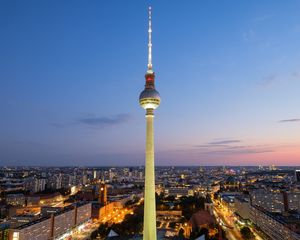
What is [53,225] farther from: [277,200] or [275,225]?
[277,200]

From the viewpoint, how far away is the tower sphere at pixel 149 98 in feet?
83.4

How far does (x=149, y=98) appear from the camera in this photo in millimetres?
25359

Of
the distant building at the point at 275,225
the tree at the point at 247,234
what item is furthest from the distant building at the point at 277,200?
the tree at the point at 247,234

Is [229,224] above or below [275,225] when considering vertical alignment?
below

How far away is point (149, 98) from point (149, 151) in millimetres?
4413

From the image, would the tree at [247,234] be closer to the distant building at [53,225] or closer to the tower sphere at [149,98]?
the tower sphere at [149,98]

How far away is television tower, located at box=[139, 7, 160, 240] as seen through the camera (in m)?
22.8

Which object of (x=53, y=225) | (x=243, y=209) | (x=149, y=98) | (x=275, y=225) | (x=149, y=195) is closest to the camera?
(x=149, y=195)

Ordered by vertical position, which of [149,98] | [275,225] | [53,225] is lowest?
[53,225]

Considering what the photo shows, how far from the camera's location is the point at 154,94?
25562mm

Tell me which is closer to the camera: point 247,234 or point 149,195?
point 149,195

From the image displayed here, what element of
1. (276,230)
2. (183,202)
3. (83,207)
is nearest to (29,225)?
(83,207)

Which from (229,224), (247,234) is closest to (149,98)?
(247,234)

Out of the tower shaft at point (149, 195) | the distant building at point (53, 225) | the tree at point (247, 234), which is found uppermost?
the tower shaft at point (149, 195)
